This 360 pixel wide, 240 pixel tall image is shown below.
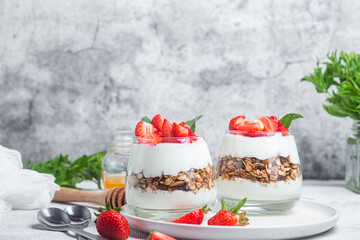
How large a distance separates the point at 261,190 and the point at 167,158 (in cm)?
22

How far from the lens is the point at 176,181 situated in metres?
0.90

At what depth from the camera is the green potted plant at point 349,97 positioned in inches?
53.6

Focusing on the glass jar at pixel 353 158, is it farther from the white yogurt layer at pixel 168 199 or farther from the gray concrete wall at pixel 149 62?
the white yogurt layer at pixel 168 199

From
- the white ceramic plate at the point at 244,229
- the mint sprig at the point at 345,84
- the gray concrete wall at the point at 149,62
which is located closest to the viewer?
the white ceramic plate at the point at 244,229

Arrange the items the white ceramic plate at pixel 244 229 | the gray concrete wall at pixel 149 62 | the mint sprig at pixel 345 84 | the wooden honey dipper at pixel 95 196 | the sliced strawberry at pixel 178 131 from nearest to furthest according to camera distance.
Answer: the white ceramic plate at pixel 244 229, the sliced strawberry at pixel 178 131, the wooden honey dipper at pixel 95 196, the mint sprig at pixel 345 84, the gray concrete wall at pixel 149 62

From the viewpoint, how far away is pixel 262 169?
3.22 ft

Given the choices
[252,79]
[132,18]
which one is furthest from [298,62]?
[132,18]

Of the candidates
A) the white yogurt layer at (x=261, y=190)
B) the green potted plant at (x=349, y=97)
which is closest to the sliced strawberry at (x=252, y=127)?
the white yogurt layer at (x=261, y=190)

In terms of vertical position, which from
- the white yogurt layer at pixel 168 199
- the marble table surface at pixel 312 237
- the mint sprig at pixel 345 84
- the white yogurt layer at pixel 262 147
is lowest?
the marble table surface at pixel 312 237

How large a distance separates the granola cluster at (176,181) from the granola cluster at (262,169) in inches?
3.5

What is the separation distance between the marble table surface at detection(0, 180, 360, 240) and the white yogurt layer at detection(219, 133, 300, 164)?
0.18 meters

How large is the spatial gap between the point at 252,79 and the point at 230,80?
0.08 meters

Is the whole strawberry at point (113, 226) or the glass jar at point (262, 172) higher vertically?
the glass jar at point (262, 172)

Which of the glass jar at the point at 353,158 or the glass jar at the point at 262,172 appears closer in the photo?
the glass jar at the point at 262,172
